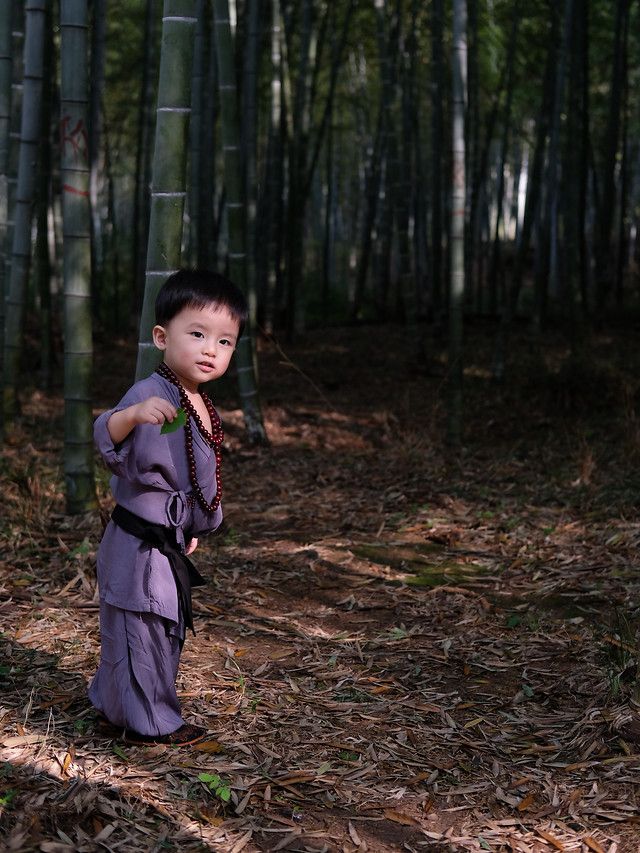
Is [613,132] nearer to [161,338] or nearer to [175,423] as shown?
[161,338]

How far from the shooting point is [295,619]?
2.66 metres

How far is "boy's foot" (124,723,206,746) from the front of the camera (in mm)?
1812

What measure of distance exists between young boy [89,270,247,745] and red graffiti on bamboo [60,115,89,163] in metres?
1.38

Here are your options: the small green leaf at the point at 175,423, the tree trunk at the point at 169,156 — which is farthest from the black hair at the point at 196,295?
the tree trunk at the point at 169,156

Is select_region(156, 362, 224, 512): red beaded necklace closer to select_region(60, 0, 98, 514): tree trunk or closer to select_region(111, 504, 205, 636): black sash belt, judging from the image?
select_region(111, 504, 205, 636): black sash belt

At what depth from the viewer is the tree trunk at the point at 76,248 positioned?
109 inches

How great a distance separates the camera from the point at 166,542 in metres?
1.81

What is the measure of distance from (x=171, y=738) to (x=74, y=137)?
2.08 m

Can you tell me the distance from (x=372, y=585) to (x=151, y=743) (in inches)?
52.1

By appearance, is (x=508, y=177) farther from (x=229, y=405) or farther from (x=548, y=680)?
(x=548, y=680)

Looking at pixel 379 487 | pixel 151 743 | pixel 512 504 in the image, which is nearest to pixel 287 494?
pixel 379 487

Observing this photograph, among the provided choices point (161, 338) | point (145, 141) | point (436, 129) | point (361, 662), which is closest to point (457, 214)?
point (436, 129)

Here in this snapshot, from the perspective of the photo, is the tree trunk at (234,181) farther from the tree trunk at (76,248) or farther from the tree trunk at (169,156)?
the tree trunk at (169,156)

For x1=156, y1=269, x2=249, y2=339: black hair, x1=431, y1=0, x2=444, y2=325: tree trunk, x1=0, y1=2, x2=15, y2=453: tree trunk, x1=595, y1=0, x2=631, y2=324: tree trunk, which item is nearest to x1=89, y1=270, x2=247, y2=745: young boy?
x1=156, y1=269, x2=249, y2=339: black hair
